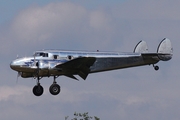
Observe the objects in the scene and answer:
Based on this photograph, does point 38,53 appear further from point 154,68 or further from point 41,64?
point 154,68

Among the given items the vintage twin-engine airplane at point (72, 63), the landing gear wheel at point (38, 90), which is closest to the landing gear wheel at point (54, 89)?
the vintage twin-engine airplane at point (72, 63)

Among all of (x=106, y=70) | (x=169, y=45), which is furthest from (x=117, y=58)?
(x=169, y=45)

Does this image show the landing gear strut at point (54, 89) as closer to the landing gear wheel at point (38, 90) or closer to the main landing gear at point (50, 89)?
the main landing gear at point (50, 89)

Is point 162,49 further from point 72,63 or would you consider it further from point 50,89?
point 50,89

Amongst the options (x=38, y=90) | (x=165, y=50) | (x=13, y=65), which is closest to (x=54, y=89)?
(x=38, y=90)

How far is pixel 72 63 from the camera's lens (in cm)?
5638

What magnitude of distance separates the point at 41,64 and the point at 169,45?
1092 centimetres

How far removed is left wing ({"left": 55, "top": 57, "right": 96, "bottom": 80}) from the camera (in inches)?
2205

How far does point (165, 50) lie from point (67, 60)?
27.3ft

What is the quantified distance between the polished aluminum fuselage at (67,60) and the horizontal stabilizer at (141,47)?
1.62 metres

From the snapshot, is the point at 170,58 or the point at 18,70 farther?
the point at 170,58

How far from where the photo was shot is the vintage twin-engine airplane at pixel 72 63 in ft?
184

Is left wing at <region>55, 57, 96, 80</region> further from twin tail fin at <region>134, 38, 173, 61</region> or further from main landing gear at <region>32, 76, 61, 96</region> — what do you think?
twin tail fin at <region>134, 38, 173, 61</region>

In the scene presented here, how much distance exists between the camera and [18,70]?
183ft
